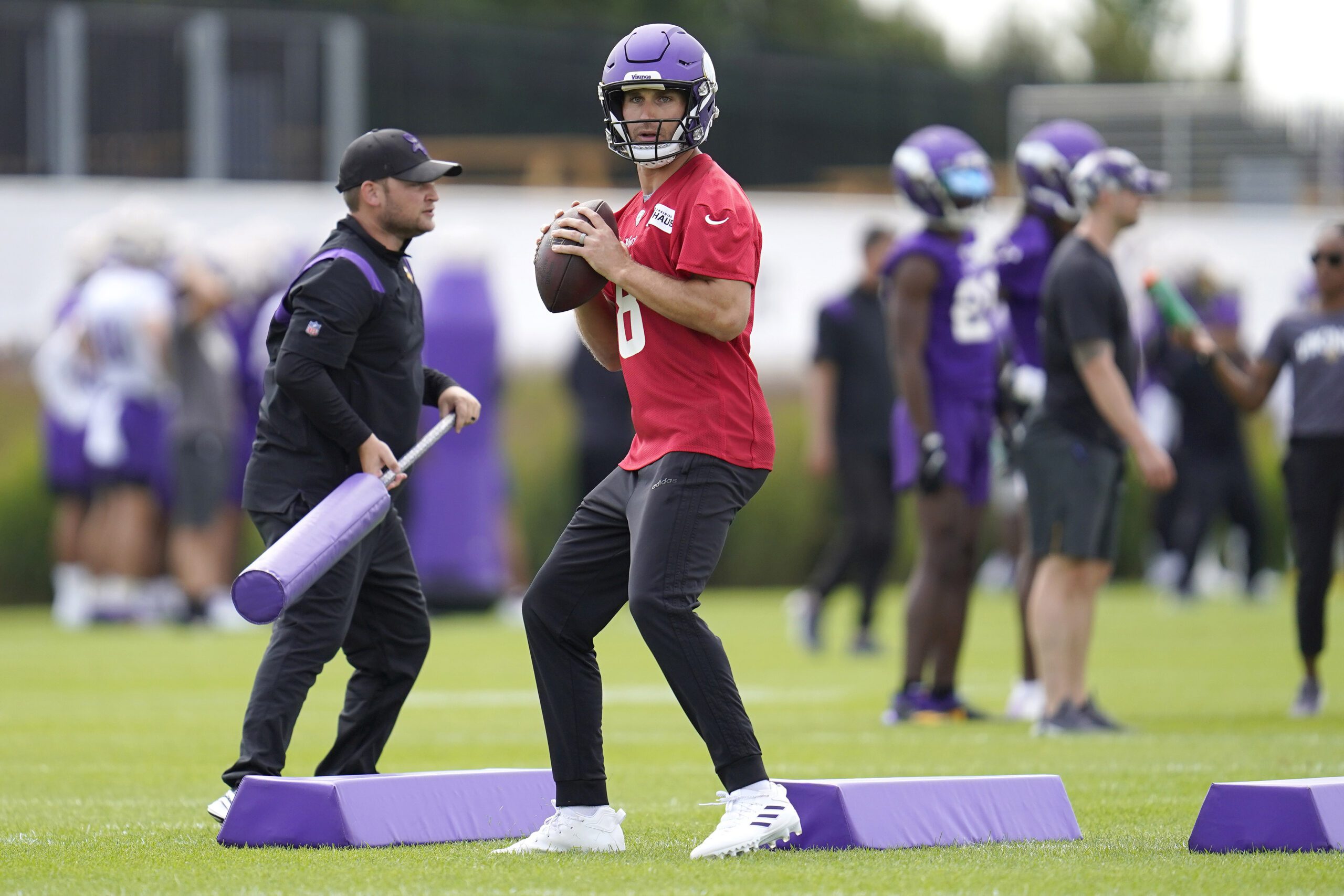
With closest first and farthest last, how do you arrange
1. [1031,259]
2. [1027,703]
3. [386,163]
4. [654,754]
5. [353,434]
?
1. [353,434]
2. [386,163]
3. [654,754]
4. [1031,259]
5. [1027,703]

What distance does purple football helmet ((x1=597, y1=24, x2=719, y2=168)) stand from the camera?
561cm

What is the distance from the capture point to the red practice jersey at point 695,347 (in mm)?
5488

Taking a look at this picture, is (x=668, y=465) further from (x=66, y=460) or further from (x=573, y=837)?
(x=66, y=460)

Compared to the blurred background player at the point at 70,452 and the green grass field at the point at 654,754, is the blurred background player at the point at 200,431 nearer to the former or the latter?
the green grass field at the point at 654,754

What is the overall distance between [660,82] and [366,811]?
7.11 ft

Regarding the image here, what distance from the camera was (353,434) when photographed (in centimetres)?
624

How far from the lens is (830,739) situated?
8.95m

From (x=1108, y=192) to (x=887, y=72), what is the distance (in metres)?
23.0

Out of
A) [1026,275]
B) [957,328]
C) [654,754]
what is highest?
[1026,275]

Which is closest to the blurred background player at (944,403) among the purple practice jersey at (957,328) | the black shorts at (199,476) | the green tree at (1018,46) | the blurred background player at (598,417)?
the purple practice jersey at (957,328)

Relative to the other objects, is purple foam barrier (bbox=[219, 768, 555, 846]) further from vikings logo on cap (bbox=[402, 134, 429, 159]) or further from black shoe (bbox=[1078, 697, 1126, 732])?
black shoe (bbox=[1078, 697, 1126, 732])

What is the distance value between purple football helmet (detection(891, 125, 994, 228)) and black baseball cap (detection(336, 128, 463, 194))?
3.82 meters

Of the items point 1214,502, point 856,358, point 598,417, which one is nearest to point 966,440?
point 856,358

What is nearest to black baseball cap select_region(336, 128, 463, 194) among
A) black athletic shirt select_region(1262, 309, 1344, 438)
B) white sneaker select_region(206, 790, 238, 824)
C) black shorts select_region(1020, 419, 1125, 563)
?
white sneaker select_region(206, 790, 238, 824)
